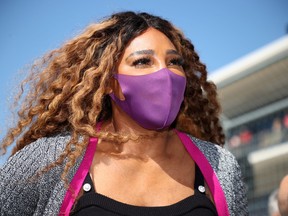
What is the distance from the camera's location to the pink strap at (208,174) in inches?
113

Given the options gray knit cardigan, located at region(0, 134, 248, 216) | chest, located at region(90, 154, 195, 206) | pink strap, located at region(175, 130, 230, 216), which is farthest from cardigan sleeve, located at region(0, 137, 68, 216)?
pink strap, located at region(175, 130, 230, 216)

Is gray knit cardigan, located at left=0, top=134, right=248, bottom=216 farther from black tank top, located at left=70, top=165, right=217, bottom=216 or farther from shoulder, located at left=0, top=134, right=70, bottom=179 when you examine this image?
black tank top, located at left=70, top=165, right=217, bottom=216

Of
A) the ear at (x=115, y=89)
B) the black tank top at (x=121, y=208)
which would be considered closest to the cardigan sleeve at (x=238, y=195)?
the black tank top at (x=121, y=208)

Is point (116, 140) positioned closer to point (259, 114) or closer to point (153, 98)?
point (153, 98)

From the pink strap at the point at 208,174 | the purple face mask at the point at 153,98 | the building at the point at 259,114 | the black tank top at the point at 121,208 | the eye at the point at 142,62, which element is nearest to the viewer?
the black tank top at the point at 121,208

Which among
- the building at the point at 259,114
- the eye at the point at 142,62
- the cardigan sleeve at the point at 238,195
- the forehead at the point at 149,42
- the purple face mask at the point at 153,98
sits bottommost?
the building at the point at 259,114

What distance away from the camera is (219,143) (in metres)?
3.54

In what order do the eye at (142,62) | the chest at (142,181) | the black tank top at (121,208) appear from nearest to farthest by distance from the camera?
the black tank top at (121,208)
the chest at (142,181)
the eye at (142,62)

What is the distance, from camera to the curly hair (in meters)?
3.07

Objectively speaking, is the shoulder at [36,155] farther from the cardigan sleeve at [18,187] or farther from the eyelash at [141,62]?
the eyelash at [141,62]

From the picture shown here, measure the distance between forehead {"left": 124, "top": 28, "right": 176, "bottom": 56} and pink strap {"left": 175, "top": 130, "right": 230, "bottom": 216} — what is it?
520 mm

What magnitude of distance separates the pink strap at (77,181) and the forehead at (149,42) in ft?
2.05

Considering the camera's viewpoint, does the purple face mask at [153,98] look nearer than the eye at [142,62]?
Yes

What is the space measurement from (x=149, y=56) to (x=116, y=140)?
503mm
